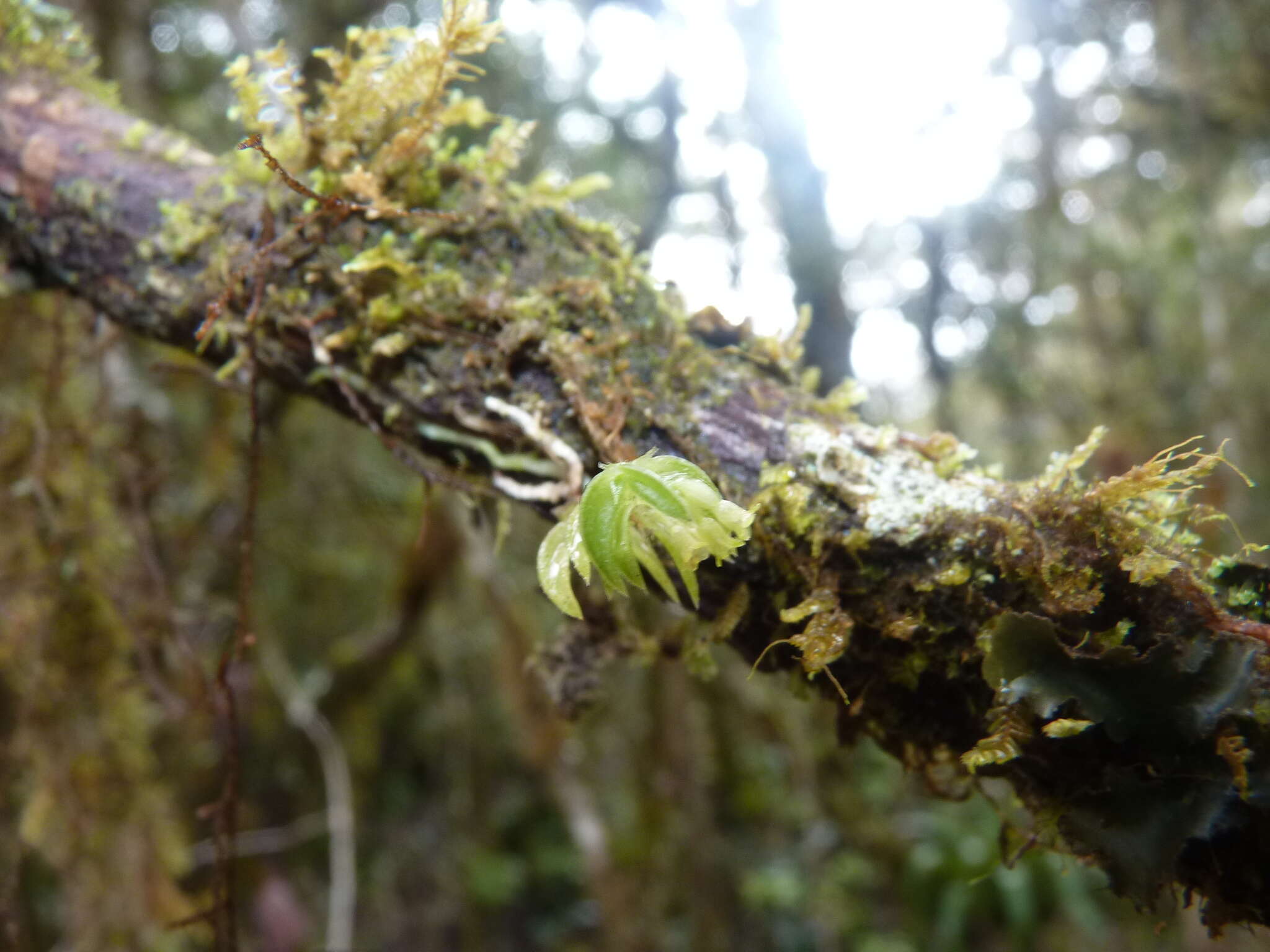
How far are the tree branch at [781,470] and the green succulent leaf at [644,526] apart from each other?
0.15 meters

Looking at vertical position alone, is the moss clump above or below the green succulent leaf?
above

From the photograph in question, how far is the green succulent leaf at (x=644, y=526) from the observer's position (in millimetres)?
792

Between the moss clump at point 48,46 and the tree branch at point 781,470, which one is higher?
the moss clump at point 48,46

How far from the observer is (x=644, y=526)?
0.85 metres

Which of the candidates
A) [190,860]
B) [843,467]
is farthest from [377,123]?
[190,860]

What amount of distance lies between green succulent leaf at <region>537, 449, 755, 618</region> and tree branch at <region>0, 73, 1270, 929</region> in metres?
0.15

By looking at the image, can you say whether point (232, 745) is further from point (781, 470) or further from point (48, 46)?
point (48, 46)

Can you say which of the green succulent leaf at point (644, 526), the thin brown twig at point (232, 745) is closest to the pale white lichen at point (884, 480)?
the green succulent leaf at point (644, 526)

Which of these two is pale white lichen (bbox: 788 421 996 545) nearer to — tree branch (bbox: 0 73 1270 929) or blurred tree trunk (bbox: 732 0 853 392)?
tree branch (bbox: 0 73 1270 929)

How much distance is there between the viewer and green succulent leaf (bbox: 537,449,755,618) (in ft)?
2.60

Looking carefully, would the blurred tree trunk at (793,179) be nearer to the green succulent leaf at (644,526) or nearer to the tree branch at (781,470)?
the tree branch at (781,470)

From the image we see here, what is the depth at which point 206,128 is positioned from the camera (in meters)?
4.50

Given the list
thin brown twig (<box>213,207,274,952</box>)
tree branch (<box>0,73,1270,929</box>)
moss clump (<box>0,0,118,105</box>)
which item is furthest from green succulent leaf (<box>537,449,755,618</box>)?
moss clump (<box>0,0,118,105</box>)

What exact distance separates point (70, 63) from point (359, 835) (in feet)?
22.0
